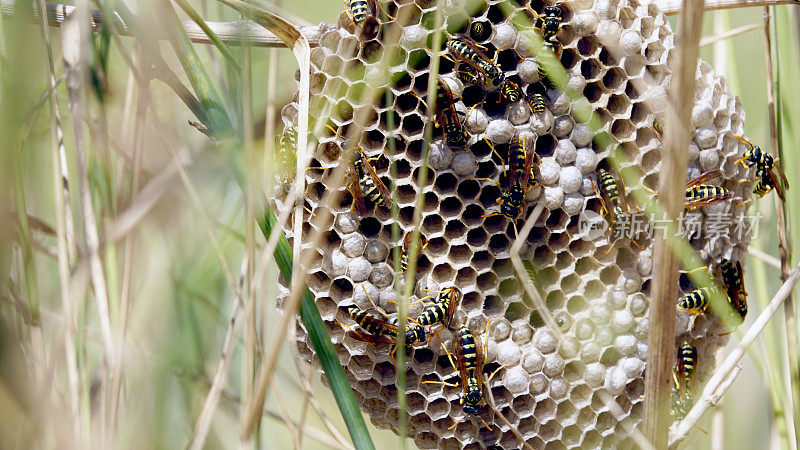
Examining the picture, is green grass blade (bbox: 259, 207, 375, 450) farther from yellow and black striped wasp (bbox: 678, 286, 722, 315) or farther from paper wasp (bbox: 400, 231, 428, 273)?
yellow and black striped wasp (bbox: 678, 286, 722, 315)

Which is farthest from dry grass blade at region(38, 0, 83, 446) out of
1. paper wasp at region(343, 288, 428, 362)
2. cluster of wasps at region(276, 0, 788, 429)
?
paper wasp at region(343, 288, 428, 362)

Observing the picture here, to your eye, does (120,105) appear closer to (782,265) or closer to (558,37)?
(558,37)

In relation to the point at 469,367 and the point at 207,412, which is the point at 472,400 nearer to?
the point at 469,367

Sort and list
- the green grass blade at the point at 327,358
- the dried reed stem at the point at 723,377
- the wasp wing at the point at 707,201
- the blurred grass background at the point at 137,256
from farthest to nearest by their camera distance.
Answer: the wasp wing at the point at 707,201 → the dried reed stem at the point at 723,377 → the green grass blade at the point at 327,358 → the blurred grass background at the point at 137,256

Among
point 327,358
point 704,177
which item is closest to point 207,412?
point 327,358

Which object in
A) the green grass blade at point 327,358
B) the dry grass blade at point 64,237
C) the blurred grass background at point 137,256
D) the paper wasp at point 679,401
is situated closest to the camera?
the blurred grass background at point 137,256

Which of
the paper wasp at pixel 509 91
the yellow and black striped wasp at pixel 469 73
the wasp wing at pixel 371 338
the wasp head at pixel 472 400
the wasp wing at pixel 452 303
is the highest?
the yellow and black striped wasp at pixel 469 73

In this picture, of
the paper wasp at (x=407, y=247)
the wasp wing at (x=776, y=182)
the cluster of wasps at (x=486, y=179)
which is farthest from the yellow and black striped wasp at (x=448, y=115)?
the wasp wing at (x=776, y=182)

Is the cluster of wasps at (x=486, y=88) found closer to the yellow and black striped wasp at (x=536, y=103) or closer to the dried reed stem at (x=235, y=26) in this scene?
the yellow and black striped wasp at (x=536, y=103)
